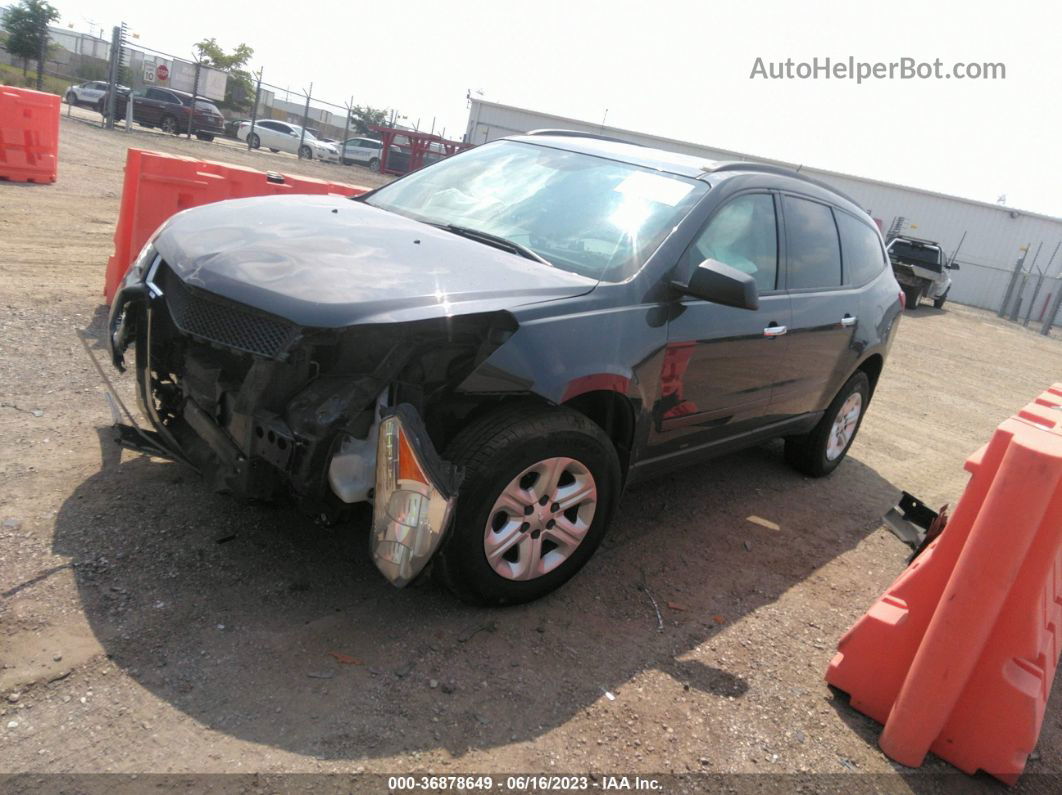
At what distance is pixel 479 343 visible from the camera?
2.88m

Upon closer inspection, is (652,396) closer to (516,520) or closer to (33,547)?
(516,520)

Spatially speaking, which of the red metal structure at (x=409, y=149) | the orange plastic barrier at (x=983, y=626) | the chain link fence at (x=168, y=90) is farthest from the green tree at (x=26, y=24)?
the orange plastic barrier at (x=983, y=626)

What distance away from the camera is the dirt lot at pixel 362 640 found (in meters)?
2.46

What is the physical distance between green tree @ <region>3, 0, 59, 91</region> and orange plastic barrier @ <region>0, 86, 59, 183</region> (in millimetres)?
23710

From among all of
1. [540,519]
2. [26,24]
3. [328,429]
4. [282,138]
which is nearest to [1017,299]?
[282,138]

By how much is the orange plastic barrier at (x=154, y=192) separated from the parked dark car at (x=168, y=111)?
24.1 m

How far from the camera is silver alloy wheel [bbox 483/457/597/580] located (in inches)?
120

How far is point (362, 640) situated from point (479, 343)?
1.12m

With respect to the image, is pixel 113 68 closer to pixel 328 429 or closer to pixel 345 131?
pixel 345 131

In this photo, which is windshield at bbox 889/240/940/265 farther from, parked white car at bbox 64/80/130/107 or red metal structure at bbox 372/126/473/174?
parked white car at bbox 64/80/130/107

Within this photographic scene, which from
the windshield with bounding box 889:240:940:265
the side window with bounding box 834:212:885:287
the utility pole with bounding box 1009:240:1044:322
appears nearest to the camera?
the side window with bounding box 834:212:885:287

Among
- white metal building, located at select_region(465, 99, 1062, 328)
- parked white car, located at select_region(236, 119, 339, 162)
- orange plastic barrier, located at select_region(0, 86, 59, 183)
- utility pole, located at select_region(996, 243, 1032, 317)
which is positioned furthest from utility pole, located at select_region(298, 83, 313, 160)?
utility pole, located at select_region(996, 243, 1032, 317)

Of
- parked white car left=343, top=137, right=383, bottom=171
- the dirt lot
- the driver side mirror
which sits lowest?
the dirt lot

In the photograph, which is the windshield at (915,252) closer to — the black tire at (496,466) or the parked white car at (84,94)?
the black tire at (496,466)
